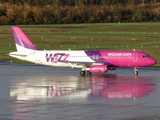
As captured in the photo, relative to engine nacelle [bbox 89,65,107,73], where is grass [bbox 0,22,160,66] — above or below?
above

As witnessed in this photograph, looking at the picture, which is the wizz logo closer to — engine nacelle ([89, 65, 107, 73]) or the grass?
engine nacelle ([89, 65, 107, 73])

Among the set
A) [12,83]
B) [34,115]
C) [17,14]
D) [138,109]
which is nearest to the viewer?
[34,115]

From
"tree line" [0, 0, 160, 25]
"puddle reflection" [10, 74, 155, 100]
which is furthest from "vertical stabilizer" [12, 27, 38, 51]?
"tree line" [0, 0, 160, 25]

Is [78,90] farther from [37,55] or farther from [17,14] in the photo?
[17,14]

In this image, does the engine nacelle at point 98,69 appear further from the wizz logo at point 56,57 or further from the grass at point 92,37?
the grass at point 92,37

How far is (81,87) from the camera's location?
152ft

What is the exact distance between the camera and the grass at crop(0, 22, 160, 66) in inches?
4483

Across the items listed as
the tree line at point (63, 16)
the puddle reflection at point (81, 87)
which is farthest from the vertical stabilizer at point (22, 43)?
the tree line at point (63, 16)

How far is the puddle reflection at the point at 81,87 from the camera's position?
132 ft

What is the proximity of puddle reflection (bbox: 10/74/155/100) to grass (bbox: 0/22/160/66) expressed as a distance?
40.8 metres

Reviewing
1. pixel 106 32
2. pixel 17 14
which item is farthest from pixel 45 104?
pixel 17 14

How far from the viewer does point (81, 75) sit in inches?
2351

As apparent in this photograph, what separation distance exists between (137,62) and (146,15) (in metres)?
141

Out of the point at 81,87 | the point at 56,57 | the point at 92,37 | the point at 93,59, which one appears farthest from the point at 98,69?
the point at 92,37
